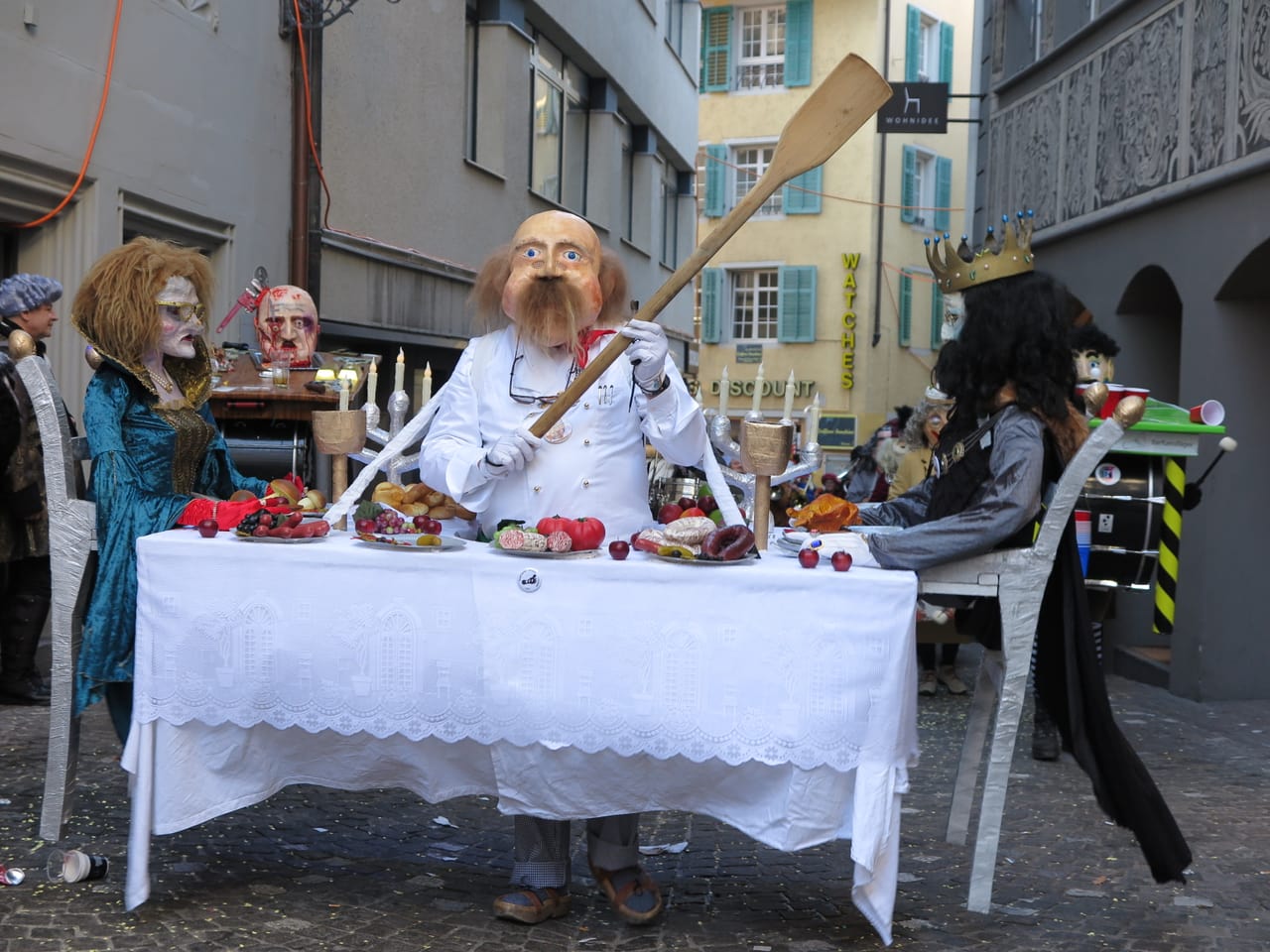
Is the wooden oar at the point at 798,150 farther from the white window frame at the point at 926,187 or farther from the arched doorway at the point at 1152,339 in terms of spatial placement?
the white window frame at the point at 926,187

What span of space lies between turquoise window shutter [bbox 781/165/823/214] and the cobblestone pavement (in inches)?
969

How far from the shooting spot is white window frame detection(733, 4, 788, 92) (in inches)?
1203

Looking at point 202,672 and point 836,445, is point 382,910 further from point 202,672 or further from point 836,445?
point 836,445

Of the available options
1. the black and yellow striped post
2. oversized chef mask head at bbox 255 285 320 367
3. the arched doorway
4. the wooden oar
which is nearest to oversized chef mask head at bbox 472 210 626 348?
the wooden oar

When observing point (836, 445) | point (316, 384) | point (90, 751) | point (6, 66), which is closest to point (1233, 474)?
point (316, 384)

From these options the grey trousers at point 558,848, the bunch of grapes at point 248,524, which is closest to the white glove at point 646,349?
the bunch of grapes at point 248,524

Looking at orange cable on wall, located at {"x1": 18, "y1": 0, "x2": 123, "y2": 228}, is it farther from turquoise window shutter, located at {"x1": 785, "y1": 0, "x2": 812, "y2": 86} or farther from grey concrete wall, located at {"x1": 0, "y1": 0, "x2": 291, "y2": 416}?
turquoise window shutter, located at {"x1": 785, "y1": 0, "x2": 812, "y2": 86}

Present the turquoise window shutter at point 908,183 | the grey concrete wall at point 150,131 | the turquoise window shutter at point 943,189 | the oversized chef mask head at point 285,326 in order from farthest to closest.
Answer: the turquoise window shutter at point 943,189 < the turquoise window shutter at point 908,183 < the oversized chef mask head at point 285,326 < the grey concrete wall at point 150,131

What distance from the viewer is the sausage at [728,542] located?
3.45 metres

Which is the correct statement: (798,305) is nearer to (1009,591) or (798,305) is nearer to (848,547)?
(1009,591)

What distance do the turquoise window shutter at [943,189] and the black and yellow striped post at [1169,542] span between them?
25.2 metres

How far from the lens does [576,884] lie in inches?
162

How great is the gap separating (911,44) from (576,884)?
95.1 ft

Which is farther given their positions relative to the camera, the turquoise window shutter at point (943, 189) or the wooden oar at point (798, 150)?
the turquoise window shutter at point (943, 189)
